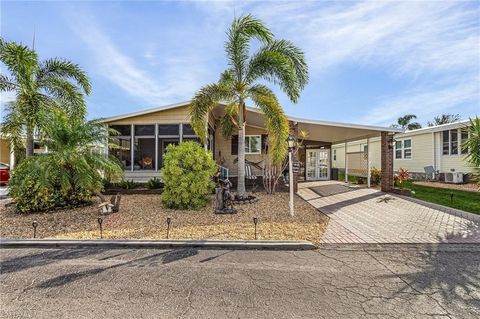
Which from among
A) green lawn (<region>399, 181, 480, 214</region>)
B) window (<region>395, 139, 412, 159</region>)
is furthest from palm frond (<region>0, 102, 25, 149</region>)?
window (<region>395, 139, 412, 159</region>)

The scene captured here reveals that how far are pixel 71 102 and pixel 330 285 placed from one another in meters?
10.9

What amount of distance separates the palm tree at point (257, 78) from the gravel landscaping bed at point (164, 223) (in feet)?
6.88

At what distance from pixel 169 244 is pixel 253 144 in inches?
428

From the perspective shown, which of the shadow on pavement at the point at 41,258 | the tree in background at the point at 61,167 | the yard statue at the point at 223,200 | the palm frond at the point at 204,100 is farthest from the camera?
the palm frond at the point at 204,100

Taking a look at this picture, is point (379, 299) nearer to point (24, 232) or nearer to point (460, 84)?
point (24, 232)

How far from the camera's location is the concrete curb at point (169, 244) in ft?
16.3

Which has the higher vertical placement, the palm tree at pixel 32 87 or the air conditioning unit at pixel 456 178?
the palm tree at pixel 32 87

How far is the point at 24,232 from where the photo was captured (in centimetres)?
595

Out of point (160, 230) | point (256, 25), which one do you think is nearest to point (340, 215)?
point (160, 230)

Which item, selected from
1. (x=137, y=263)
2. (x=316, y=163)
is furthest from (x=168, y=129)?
(x=316, y=163)

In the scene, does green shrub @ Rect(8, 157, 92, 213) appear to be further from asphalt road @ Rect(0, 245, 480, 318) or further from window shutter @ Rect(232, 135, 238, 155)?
window shutter @ Rect(232, 135, 238, 155)

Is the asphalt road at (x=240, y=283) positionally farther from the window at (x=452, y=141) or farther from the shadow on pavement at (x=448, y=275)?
the window at (x=452, y=141)

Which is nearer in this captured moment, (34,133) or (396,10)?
(396,10)

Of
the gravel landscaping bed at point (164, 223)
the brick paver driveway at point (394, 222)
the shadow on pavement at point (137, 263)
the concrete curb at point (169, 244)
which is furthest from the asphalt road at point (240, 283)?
the gravel landscaping bed at point (164, 223)
